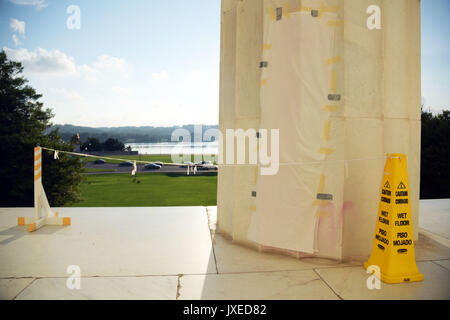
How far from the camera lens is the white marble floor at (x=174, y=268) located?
3.74m

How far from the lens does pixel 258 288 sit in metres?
3.87

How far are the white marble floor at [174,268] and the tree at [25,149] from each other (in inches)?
816

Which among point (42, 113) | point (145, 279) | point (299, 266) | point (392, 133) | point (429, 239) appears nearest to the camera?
point (145, 279)

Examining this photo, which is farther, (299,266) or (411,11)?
(411,11)

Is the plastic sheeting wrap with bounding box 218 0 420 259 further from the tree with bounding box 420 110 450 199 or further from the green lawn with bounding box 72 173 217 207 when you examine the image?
the green lawn with bounding box 72 173 217 207

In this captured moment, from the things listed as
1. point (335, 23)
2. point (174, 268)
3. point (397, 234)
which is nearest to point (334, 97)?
point (335, 23)

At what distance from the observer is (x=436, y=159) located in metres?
24.5

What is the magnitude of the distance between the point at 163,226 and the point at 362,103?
4.74m

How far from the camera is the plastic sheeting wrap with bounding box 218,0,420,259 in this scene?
15.4ft

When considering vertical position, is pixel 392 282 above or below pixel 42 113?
below

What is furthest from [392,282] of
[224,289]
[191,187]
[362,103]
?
[191,187]

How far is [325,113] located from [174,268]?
3.26 meters

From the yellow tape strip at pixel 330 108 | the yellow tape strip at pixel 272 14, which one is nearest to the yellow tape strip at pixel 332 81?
the yellow tape strip at pixel 330 108
